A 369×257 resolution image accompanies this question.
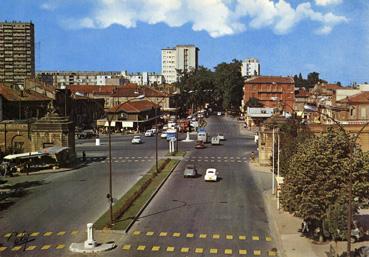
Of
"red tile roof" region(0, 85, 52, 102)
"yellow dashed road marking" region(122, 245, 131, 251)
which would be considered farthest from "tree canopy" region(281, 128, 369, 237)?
"red tile roof" region(0, 85, 52, 102)

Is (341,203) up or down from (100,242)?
up

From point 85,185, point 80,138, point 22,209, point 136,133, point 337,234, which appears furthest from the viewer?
point 136,133

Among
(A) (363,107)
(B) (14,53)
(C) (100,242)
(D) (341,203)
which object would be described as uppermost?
(B) (14,53)

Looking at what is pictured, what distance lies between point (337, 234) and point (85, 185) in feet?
95.1

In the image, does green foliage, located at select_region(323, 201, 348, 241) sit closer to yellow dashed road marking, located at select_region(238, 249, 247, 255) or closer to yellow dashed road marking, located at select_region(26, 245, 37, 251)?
yellow dashed road marking, located at select_region(238, 249, 247, 255)

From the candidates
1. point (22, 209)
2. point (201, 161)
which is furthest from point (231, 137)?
point (22, 209)

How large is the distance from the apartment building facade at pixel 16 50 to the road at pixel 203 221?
122 metres

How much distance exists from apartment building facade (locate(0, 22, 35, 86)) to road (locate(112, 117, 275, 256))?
12198 centimetres

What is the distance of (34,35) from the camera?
175250mm

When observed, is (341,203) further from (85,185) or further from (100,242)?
(85,185)

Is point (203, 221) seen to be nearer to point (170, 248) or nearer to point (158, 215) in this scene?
point (158, 215)

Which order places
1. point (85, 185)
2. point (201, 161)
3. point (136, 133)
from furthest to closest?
point (136, 133) → point (201, 161) → point (85, 185)

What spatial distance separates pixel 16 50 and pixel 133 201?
456ft

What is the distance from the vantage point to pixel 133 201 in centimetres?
4612
